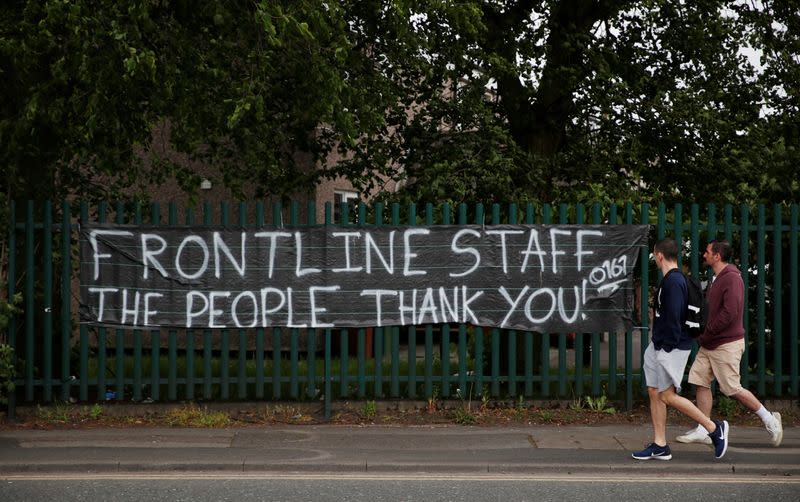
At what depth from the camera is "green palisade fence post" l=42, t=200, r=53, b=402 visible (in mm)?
9516

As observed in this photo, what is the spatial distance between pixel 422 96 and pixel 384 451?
21.9ft

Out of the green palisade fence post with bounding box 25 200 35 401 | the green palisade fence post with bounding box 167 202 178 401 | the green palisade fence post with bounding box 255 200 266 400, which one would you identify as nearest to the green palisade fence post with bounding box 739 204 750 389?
the green palisade fence post with bounding box 255 200 266 400

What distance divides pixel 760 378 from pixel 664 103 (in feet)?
16.0

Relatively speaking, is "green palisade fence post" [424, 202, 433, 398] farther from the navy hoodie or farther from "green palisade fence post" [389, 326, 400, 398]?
the navy hoodie

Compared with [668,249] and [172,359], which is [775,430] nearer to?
[668,249]

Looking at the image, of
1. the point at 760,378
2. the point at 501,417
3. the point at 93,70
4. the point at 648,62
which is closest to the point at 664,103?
the point at 648,62

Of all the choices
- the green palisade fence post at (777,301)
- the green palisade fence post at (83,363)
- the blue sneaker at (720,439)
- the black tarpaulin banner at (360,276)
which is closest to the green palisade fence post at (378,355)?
the black tarpaulin banner at (360,276)

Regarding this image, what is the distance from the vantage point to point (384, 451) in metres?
8.22

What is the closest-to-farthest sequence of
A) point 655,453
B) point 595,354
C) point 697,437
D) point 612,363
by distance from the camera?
point 655,453 → point 697,437 → point 595,354 → point 612,363

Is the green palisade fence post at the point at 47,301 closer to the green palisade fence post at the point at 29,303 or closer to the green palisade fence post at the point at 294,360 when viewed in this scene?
the green palisade fence post at the point at 29,303

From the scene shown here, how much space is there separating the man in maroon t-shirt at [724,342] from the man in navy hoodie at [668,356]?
61 centimetres

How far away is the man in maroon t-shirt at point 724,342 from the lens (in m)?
8.27

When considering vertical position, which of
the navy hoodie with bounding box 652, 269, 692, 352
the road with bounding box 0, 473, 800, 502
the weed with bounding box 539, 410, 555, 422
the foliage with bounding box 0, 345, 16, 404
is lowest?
the road with bounding box 0, 473, 800, 502

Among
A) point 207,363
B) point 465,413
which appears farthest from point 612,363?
point 207,363
